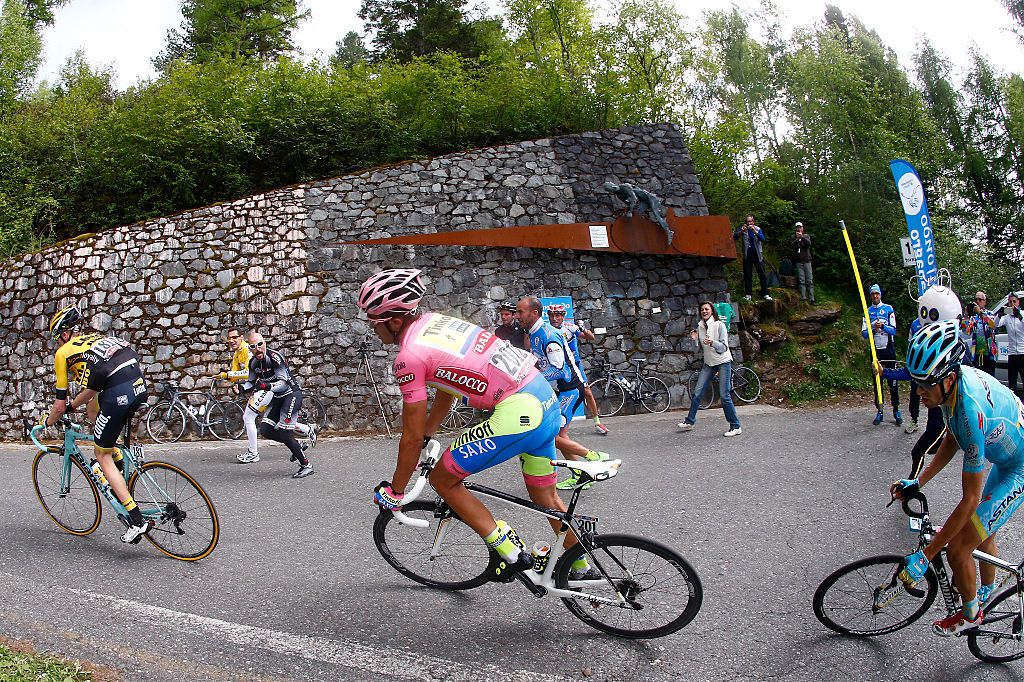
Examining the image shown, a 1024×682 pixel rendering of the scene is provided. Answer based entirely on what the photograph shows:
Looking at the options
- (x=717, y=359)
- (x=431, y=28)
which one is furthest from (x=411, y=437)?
(x=431, y=28)

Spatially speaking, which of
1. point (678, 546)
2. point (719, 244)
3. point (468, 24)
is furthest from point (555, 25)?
point (678, 546)

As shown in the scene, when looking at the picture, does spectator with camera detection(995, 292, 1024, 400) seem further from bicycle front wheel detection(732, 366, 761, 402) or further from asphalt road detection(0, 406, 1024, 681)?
asphalt road detection(0, 406, 1024, 681)

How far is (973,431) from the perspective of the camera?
10.5 ft

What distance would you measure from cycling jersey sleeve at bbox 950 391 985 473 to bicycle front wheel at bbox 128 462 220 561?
481 centimetres

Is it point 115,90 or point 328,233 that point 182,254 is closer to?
point 328,233

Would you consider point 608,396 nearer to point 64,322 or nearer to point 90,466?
point 90,466

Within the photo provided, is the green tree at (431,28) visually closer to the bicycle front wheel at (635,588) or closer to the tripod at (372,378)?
the tripod at (372,378)

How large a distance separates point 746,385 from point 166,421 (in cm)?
1020

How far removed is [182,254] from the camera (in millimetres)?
12070

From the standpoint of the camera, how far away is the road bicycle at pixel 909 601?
3.39 metres

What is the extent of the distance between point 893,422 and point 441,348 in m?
8.79

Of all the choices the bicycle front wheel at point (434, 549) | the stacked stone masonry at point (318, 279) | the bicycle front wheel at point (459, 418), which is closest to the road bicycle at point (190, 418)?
the stacked stone masonry at point (318, 279)

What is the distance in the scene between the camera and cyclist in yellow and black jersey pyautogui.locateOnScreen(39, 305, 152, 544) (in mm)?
5172

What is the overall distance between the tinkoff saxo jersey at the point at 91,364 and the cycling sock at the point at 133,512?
0.88 meters
